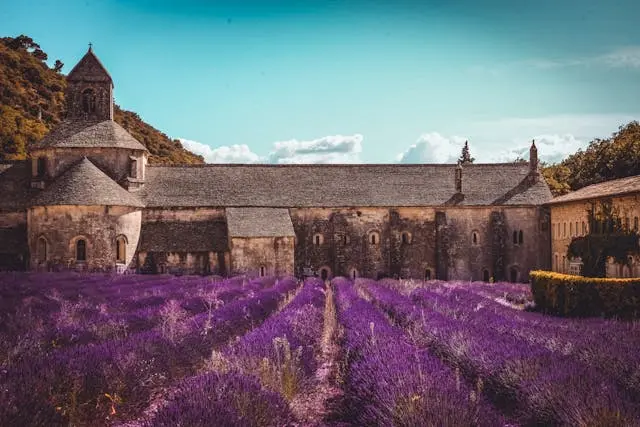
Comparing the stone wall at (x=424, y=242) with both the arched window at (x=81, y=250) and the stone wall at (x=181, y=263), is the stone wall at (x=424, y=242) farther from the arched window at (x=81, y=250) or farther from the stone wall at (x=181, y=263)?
the arched window at (x=81, y=250)

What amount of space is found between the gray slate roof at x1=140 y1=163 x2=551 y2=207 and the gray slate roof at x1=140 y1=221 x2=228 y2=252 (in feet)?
4.54

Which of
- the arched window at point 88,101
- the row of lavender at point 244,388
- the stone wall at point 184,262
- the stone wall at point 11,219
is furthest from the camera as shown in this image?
the arched window at point 88,101

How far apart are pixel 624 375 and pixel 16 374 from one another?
8518mm

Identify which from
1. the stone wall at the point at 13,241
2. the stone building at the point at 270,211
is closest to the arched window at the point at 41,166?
the stone building at the point at 270,211

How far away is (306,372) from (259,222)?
90.4ft

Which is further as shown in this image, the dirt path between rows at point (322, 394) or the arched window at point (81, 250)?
the arched window at point (81, 250)

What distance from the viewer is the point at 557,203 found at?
126 feet

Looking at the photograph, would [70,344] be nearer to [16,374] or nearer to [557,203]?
[16,374]

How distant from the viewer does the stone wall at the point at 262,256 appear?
120ft

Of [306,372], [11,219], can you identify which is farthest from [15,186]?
[306,372]

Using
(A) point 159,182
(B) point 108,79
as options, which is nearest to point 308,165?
(A) point 159,182

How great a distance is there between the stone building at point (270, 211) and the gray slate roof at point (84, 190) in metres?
0.10

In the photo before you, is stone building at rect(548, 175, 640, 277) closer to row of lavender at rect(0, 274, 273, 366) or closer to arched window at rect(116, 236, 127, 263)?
row of lavender at rect(0, 274, 273, 366)

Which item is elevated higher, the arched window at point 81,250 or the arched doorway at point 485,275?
the arched window at point 81,250
